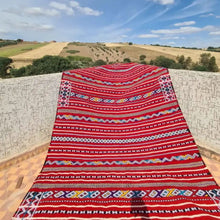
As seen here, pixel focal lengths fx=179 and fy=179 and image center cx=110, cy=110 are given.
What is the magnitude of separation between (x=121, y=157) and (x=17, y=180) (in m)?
2.01

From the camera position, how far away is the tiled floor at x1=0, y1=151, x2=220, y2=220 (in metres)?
2.79

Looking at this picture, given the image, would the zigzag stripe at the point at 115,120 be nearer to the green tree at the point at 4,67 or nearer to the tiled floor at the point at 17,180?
the tiled floor at the point at 17,180

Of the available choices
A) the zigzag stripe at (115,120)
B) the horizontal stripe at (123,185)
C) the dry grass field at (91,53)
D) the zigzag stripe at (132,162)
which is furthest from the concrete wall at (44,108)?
the dry grass field at (91,53)

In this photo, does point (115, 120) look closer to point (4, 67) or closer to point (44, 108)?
point (44, 108)

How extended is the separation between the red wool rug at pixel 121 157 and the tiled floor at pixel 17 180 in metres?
0.61

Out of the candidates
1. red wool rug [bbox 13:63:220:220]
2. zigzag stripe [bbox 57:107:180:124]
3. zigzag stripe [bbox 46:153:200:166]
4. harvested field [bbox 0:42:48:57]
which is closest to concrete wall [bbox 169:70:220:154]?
red wool rug [bbox 13:63:220:220]

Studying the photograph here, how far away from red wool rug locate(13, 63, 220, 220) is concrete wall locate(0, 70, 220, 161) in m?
0.46

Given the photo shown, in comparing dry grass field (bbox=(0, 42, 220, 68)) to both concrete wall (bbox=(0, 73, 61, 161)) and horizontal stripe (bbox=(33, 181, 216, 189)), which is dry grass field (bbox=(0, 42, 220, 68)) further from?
horizontal stripe (bbox=(33, 181, 216, 189))

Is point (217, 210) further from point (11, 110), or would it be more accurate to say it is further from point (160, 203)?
point (11, 110)

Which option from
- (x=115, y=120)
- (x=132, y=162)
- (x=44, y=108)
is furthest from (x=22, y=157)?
(x=132, y=162)

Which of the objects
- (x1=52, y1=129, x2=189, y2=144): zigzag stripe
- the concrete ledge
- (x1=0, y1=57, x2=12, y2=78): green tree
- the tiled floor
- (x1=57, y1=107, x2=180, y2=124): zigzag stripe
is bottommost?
the tiled floor

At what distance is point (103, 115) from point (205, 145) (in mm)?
2490

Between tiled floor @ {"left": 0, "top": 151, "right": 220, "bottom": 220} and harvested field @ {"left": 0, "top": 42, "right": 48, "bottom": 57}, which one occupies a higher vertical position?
harvested field @ {"left": 0, "top": 42, "right": 48, "bottom": 57}

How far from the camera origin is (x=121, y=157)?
3246 mm
